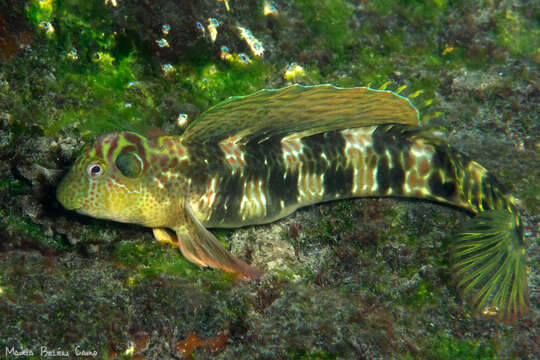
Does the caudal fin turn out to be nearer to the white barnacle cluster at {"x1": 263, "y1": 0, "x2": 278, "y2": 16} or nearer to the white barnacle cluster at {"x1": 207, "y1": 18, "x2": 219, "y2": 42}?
the white barnacle cluster at {"x1": 207, "y1": 18, "x2": 219, "y2": 42}

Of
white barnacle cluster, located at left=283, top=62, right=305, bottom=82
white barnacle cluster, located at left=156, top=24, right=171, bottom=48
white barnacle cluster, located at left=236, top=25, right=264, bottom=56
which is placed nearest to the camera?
white barnacle cluster, located at left=156, top=24, right=171, bottom=48

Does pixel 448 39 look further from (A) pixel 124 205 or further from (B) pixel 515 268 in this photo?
(A) pixel 124 205

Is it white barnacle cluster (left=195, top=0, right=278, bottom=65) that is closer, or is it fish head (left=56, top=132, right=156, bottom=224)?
fish head (left=56, top=132, right=156, bottom=224)

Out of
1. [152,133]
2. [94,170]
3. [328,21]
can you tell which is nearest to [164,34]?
[152,133]

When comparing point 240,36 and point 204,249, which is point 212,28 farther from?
point 204,249

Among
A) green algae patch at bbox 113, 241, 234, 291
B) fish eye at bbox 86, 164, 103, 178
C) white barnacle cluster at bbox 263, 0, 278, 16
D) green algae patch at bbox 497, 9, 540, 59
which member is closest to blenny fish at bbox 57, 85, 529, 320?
fish eye at bbox 86, 164, 103, 178

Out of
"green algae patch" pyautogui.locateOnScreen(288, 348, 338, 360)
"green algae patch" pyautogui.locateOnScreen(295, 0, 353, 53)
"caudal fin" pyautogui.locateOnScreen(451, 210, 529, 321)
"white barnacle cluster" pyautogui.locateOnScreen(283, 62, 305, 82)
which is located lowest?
"green algae patch" pyautogui.locateOnScreen(288, 348, 338, 360)

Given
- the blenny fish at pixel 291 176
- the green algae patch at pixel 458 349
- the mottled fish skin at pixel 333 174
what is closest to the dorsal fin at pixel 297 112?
the blenny fish at pixel 291 176

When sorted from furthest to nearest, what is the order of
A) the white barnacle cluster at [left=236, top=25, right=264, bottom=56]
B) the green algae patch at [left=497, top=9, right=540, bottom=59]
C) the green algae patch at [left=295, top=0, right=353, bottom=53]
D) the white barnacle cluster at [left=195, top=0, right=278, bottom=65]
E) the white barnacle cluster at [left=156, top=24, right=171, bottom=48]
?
the green algae patch at [left=497, top=9, right=540, bottom=59] < the green algae patch at [left=295, top=0, right=353, bottom=53] < the white barnacle cluster at [left=236, top=25, right=264, bottom=56] < the white barnacle cluster at [left=195, top=0, right=278, bottom=65] < the white barnacle cluster at [left=156, top=24, right=171, bottom=48]
